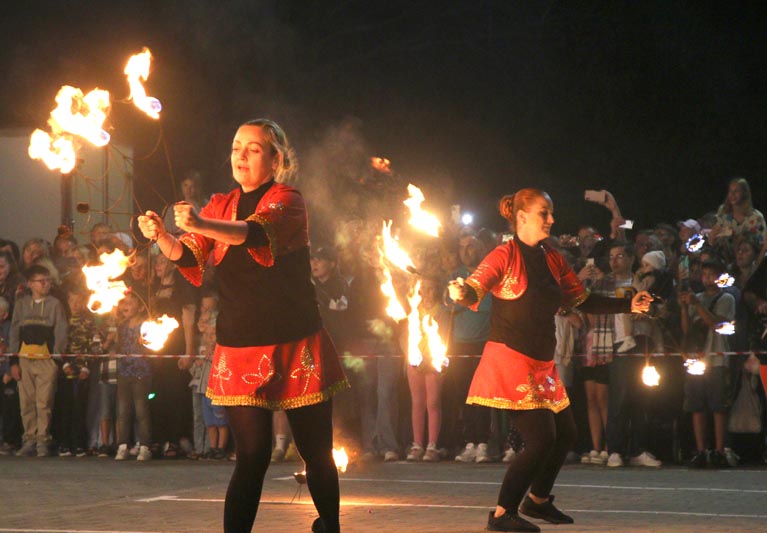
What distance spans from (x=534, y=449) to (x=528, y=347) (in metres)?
0.60

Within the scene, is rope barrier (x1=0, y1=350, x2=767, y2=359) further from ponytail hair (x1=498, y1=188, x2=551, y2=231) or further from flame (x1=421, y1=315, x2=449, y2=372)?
ponytail hair (x1=498, y1=188, x2=551, y2=231)

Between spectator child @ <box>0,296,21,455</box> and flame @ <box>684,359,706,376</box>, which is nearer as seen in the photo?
flame @ <box>684,359,706,376</box>

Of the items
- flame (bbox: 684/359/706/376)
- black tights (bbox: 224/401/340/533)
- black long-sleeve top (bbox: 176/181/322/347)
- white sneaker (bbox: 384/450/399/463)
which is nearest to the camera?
black tights (bbox: 224/401/340/533)

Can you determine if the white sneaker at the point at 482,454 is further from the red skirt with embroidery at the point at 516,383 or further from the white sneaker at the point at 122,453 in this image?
the red skirt with embroidery at the point at 516,383

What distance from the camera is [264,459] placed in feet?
19.9

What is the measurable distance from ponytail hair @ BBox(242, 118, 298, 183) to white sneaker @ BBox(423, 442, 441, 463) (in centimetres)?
777

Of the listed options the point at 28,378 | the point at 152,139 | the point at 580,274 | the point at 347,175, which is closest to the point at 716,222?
the point at 580,274

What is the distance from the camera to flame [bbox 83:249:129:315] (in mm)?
7156

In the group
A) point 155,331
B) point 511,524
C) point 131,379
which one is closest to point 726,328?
point 511,524

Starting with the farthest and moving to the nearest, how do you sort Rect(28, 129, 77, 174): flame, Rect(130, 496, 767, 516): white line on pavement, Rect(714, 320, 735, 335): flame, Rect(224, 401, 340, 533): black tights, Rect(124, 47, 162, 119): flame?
Rect(714, 320, 735, 335): flame < Rect(130, 496, 767, 516): white line on pavement < Rect(28, 129, 77, 174): flame < Rect(124, 47, 162, 119): flame < Rect(224, 401, 340, 533): black tights

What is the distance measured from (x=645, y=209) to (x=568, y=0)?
14.2ft

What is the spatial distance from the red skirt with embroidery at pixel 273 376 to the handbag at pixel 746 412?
7759 mm

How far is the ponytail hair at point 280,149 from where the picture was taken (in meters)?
6.33

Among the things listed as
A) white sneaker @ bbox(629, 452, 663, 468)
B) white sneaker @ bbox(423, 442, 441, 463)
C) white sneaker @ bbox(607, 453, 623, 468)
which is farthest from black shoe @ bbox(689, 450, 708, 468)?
white sneaker @ bbox(423, 442, 441, 463)
